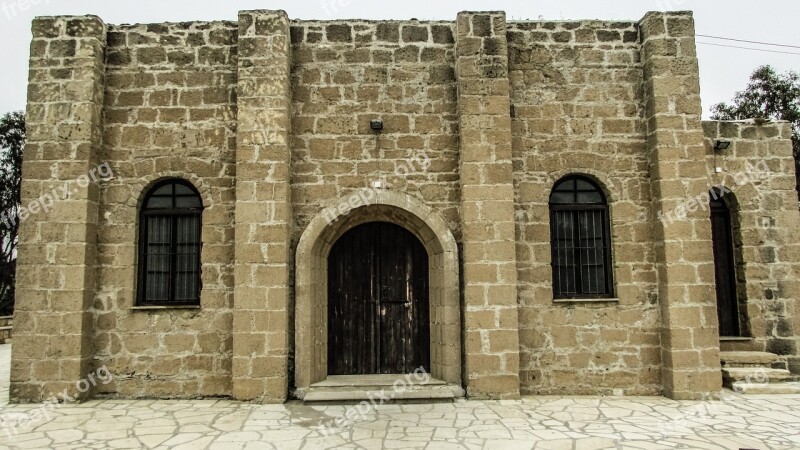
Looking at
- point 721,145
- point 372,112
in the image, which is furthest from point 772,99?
point 372,112

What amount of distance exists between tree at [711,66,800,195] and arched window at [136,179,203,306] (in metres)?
15.7

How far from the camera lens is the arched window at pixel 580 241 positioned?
6.59 meters

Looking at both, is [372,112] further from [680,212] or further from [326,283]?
[680,212]

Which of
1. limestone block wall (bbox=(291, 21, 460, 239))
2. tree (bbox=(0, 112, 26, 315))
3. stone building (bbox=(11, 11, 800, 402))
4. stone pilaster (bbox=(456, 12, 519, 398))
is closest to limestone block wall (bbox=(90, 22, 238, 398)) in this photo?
stone building (bbox=(11, 11, 800, 402))

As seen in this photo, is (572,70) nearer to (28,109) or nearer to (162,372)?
(162,372)

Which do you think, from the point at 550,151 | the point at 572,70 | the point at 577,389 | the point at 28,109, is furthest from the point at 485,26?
Answer: the point at 28,109

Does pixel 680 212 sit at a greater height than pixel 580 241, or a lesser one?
greater

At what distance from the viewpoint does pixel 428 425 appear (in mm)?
5137

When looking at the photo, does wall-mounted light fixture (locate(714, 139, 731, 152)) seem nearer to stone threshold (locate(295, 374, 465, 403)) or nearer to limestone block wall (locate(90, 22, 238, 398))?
stone threshold (locate(295, 374, 465, 403))

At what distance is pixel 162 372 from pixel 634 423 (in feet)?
17.7

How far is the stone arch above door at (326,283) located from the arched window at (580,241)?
55.7 inches

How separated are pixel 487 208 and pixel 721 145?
12.5 feet

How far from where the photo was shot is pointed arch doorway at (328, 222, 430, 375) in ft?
22.0

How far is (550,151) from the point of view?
21.8 feet
